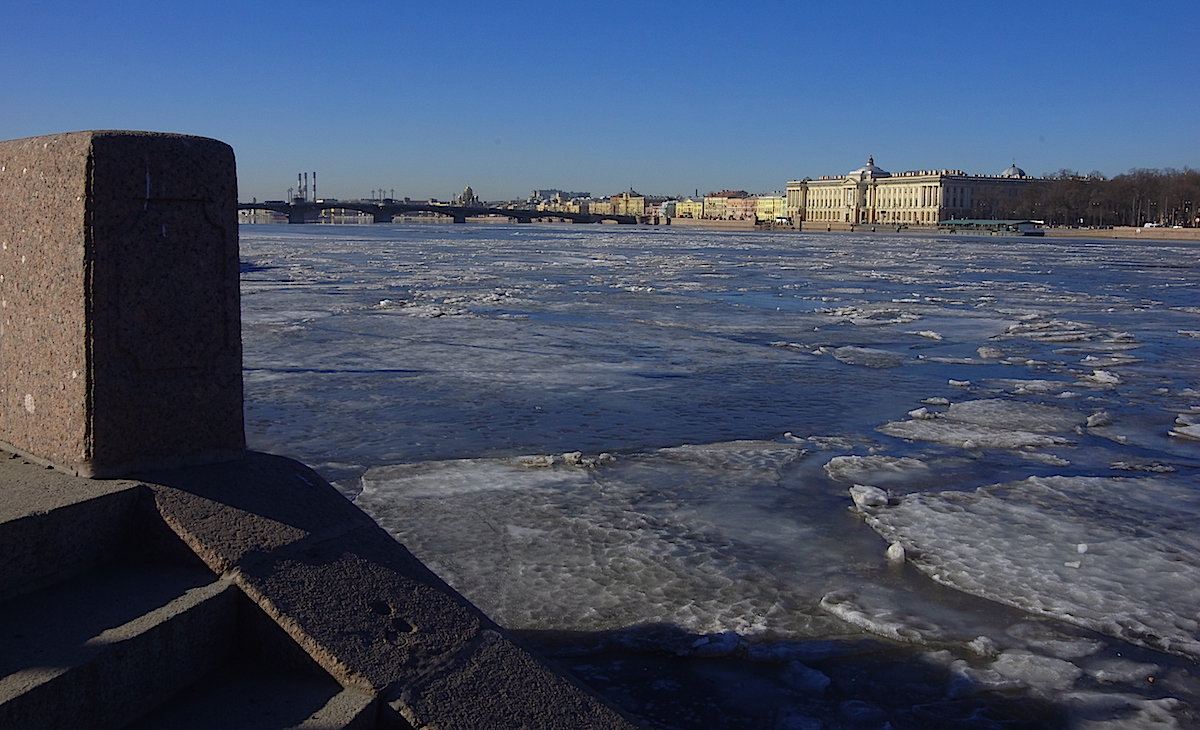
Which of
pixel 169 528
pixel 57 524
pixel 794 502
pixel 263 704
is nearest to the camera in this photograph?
pixel 263 704

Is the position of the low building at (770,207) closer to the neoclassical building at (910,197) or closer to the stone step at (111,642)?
the neoclassical building at (910,197)

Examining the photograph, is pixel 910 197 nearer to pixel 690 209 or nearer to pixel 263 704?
pixel 690 209

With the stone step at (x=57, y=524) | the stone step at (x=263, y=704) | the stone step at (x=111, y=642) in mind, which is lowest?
the stone step at (x=263, y=704)

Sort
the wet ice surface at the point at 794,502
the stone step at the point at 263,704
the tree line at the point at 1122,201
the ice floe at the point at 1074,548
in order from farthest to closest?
the tree line at the point at 1122,201
the ice floe at the point at 1074,548
the wet ice surface at the point at 794,502
the stone step at the point at 263,704

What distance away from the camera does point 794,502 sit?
4609 millimetres

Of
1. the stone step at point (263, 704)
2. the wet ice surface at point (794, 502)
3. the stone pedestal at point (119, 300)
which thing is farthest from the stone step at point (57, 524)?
the wet ice surface at point (794, 502)

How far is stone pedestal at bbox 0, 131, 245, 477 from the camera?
230 centimetres

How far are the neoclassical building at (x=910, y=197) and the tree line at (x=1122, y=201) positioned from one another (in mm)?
5880

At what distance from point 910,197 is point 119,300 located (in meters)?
128

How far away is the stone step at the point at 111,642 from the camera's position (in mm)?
1706

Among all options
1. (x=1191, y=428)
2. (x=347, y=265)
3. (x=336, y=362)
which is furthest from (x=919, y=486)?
(x=347, y=265)

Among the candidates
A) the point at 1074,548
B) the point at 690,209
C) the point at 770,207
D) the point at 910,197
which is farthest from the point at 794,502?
the point at 690,209

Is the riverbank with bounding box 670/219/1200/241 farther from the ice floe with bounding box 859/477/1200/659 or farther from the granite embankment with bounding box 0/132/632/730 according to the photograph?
the granite embankment with bounding box 0/132/632/730

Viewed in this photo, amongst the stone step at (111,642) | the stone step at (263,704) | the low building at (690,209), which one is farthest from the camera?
the low building at (690,209)
